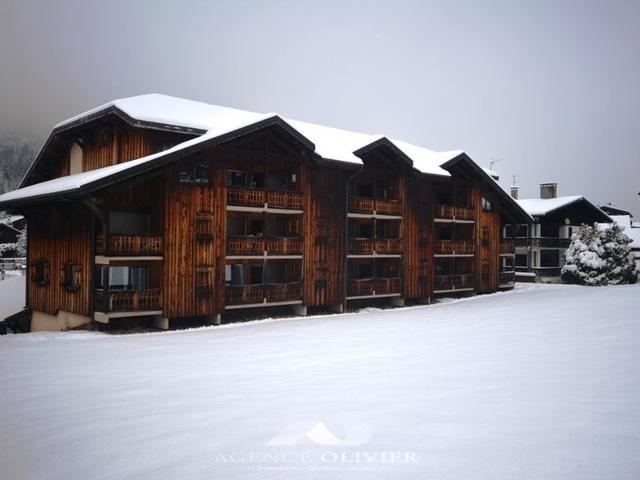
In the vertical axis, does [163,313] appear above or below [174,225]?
below

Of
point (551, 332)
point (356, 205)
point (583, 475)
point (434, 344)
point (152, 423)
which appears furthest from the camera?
point (356, 205)

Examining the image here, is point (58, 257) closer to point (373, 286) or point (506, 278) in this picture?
point (373, 286)

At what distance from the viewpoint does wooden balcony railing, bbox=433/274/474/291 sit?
34625mm

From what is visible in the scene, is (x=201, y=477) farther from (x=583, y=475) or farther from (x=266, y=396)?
(x=583, y=475)

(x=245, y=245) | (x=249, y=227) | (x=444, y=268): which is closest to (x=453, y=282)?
(x=444, y=268)

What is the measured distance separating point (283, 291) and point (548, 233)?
33.9m

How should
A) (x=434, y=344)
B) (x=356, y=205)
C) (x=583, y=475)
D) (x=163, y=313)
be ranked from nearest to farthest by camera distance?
1. (x=583, y=475)
2. (x=434, y=344)
3. (x=163, y=313)
4. (x=356, y=205)

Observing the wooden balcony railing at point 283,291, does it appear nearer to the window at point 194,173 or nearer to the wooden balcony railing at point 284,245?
the wooden balcony railing at point 284,245

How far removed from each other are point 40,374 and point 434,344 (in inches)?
430

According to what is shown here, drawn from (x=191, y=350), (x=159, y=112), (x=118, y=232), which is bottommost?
(x=191, y=350)

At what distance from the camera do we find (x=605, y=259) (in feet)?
138

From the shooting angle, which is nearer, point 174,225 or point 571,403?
point 571,403

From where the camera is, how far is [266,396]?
1075cm

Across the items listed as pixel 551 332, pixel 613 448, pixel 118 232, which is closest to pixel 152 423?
pixel 613 448
